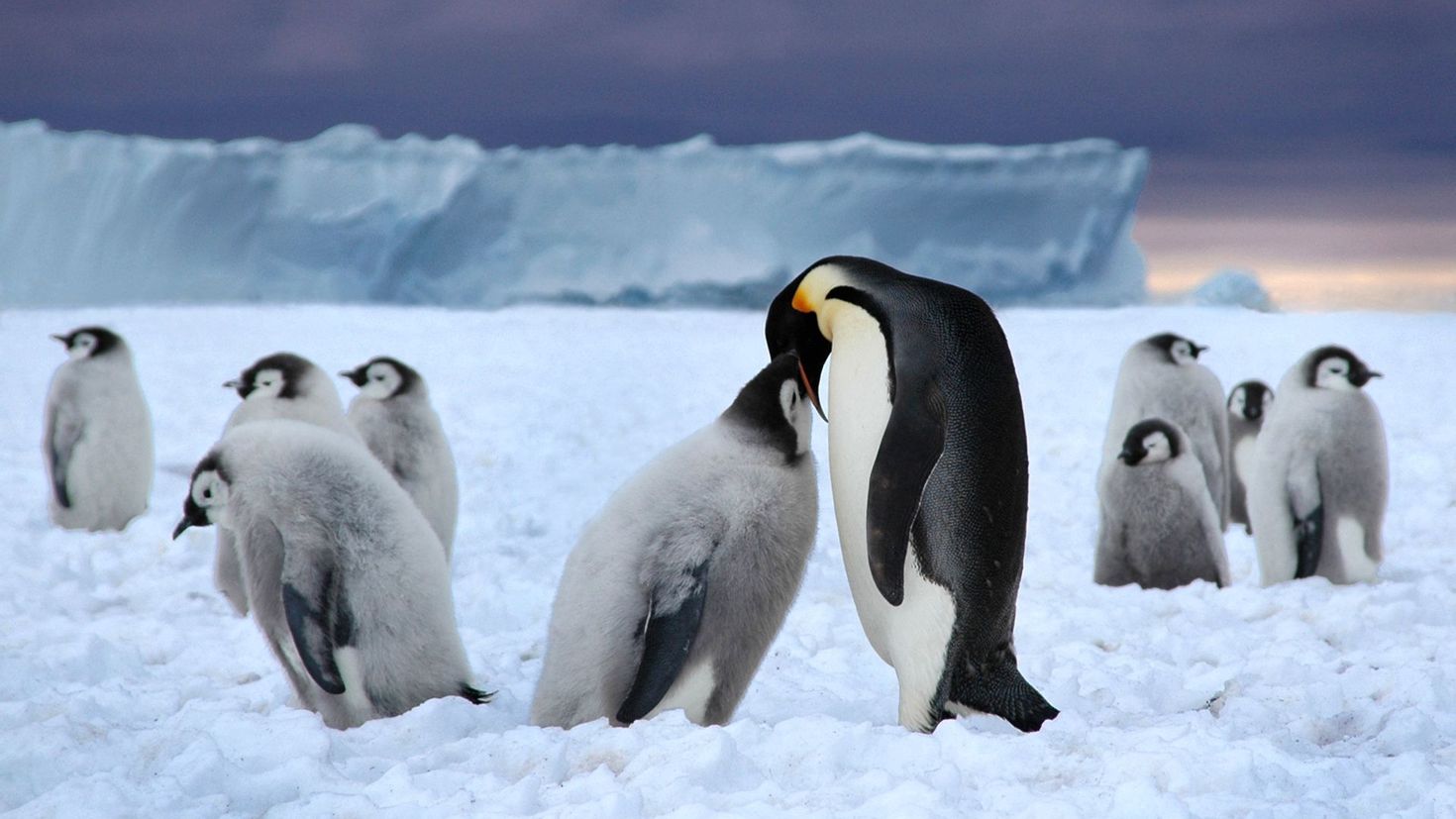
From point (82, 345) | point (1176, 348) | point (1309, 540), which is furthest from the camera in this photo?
point (82, 345)

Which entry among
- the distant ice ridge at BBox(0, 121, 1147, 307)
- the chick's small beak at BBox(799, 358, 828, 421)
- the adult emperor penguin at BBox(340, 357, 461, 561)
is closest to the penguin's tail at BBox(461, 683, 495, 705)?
the chick's small beak at BBox(799, 358, 828, 421)

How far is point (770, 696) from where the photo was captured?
9.09 ft

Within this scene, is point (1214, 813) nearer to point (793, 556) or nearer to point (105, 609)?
point (793, 556)

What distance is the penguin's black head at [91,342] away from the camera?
5.65 m

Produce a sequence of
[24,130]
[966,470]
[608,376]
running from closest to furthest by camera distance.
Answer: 1. [966,470]
2. [608,376]
3. [24,130]

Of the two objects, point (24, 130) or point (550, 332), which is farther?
point (24, 130)

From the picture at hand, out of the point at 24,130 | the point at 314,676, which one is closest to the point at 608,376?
the point at 314,676

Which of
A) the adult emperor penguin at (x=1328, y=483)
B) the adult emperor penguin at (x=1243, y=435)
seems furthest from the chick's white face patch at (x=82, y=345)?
the adult emperor penguin at (x=1243, y=435)

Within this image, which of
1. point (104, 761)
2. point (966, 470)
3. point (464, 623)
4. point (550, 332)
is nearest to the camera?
point (104, 761)

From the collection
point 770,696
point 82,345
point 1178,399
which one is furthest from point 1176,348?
point 82,345

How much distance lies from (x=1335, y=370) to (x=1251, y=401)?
6.43ft

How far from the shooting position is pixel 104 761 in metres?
2.06

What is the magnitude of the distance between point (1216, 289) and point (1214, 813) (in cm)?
1815

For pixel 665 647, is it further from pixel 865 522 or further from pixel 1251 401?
pixel 1251 401
